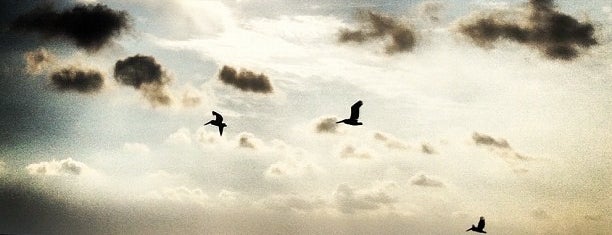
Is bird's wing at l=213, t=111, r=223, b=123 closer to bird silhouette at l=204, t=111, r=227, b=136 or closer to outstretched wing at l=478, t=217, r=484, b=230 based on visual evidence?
bird silhouette at l=204, t=111, r=227, b=136

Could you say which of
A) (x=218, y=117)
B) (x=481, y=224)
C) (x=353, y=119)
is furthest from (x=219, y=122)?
(x=481, y=224)

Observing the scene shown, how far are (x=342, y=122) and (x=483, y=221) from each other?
15.8 meters

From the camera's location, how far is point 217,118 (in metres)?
39.3

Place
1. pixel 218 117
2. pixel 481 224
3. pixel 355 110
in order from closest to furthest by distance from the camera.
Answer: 1. pixel 355 110
2. pixel 218 117
3. pixel 481 224

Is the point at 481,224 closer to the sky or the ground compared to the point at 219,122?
closer to the ground

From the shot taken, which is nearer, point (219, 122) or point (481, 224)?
point (219, 122)

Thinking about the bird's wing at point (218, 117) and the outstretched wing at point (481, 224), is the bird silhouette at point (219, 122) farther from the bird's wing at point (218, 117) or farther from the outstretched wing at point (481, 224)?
the outstretched wing at point (481, 224)

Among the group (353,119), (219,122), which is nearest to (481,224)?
(353,119)

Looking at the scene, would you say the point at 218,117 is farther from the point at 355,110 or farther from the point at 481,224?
the point at 481,224

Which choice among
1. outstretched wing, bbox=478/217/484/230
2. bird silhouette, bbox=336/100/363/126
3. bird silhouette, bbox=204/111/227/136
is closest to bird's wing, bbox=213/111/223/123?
bird silhouette, bbox=204/111/227/136

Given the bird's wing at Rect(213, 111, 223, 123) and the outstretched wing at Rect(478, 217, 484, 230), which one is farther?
the outstretched wing at Rect(478, 217, 484, 230)

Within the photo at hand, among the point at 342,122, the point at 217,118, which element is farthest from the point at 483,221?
the point at 217,118

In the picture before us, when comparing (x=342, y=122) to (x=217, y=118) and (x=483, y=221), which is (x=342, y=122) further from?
(x=483, y=221)

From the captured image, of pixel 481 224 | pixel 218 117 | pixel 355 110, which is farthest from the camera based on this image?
pixel 481 224
